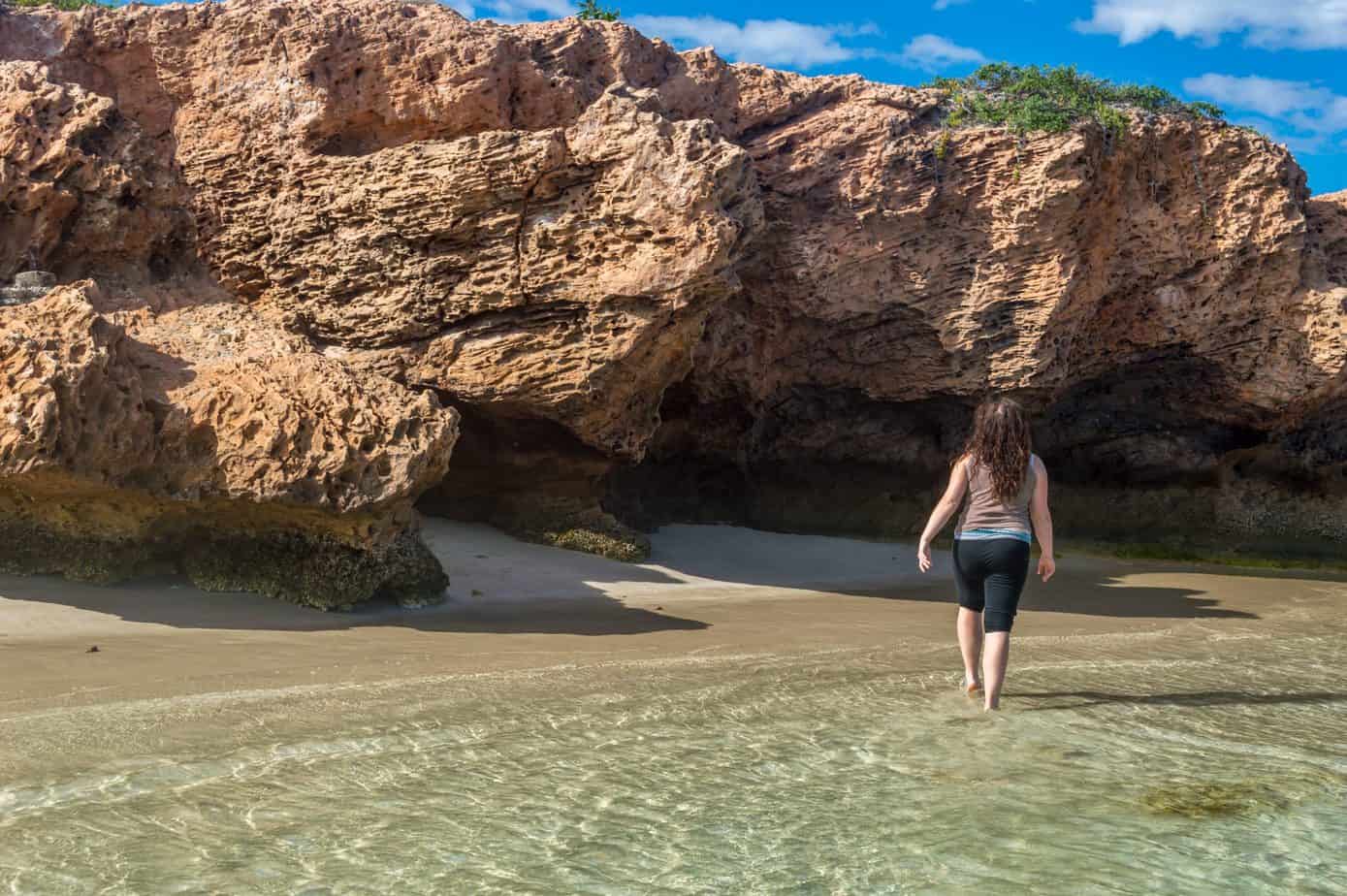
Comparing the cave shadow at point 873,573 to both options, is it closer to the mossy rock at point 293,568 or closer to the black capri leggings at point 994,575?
the mossy rock at point 293,568

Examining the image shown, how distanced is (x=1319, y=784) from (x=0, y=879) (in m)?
4.39

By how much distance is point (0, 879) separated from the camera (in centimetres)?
288

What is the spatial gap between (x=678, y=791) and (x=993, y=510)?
2320 millimetres

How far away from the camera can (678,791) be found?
388 cm

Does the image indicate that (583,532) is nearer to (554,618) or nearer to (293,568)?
(554,618)

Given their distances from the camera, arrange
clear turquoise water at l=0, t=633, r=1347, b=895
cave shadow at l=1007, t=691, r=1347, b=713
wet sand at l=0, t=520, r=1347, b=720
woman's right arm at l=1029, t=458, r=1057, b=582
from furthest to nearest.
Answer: wet sand at l=0, t=520, r=1347, b=720 → cave shadow at l=1007, t=691, r=1347, b=713 → woman's right arm at l=1029, t=458, r=1057, b=582 → clear turquoise water at l=0, t=633, r=1347, b=895

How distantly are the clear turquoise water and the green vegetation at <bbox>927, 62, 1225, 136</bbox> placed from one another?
9.66 meters

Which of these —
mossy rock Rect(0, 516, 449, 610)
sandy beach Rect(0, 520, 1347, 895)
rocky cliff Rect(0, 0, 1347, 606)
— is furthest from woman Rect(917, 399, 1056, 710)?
mossy rock Rect(0, 516, 449, 610)

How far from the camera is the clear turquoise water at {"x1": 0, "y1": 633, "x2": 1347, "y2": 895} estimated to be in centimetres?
313

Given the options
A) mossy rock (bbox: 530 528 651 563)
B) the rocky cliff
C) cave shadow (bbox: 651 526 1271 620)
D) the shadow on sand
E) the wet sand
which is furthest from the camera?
mossy rock (bbox: 530 528 651 563)

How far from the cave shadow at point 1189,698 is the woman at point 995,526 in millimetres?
429

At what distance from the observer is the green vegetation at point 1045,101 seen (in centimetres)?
1380

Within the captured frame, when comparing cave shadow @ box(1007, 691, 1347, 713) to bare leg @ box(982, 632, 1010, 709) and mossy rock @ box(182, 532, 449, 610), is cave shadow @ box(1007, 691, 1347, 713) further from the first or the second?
mossy rock @ box(182, 532, 449, 610)

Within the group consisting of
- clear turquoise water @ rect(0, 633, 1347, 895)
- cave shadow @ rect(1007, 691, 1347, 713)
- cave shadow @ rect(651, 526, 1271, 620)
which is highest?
cave shadow @ rect(651, 526, 1271, 620)
